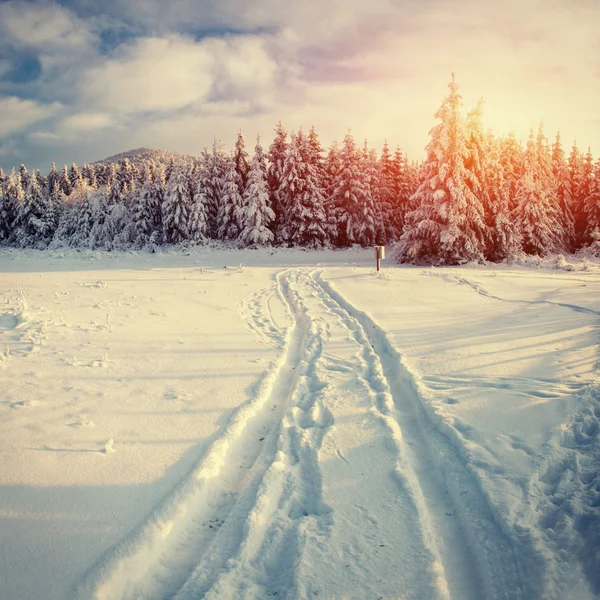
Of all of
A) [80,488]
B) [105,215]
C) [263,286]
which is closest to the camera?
[80,488]

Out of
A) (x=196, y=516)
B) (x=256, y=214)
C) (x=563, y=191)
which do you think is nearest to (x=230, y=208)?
(x=256, y=214)

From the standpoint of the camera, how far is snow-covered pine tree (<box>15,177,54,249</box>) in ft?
166

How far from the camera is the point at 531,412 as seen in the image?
4.37m

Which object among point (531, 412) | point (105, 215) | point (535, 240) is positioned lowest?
point (531, 412)

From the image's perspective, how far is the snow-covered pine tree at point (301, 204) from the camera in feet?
118

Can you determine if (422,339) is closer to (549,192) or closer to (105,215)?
(549,192)

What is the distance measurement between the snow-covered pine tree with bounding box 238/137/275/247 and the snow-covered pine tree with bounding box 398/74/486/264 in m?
15.5

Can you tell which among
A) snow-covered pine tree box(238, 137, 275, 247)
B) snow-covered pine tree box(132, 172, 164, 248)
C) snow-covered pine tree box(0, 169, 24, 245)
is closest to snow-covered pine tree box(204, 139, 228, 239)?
snow-covered pine tree box(238, 137, 275, 247)

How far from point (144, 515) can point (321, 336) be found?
17.0ft

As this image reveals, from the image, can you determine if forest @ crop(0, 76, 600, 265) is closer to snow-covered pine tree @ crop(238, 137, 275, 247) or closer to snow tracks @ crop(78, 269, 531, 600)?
snow-covered pine tree @ crop(238, 137, 275, 247)

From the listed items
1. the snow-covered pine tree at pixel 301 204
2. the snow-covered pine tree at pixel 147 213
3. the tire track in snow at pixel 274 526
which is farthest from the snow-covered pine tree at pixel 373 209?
the tire track in snow at pixel 274 526

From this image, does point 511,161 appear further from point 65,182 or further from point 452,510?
point 65,182

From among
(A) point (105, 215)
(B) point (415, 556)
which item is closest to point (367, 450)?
(B) point (415, 556)

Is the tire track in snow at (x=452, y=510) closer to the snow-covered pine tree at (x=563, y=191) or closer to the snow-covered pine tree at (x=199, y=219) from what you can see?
the snow-covered pine tree at (x=199, y=219)
